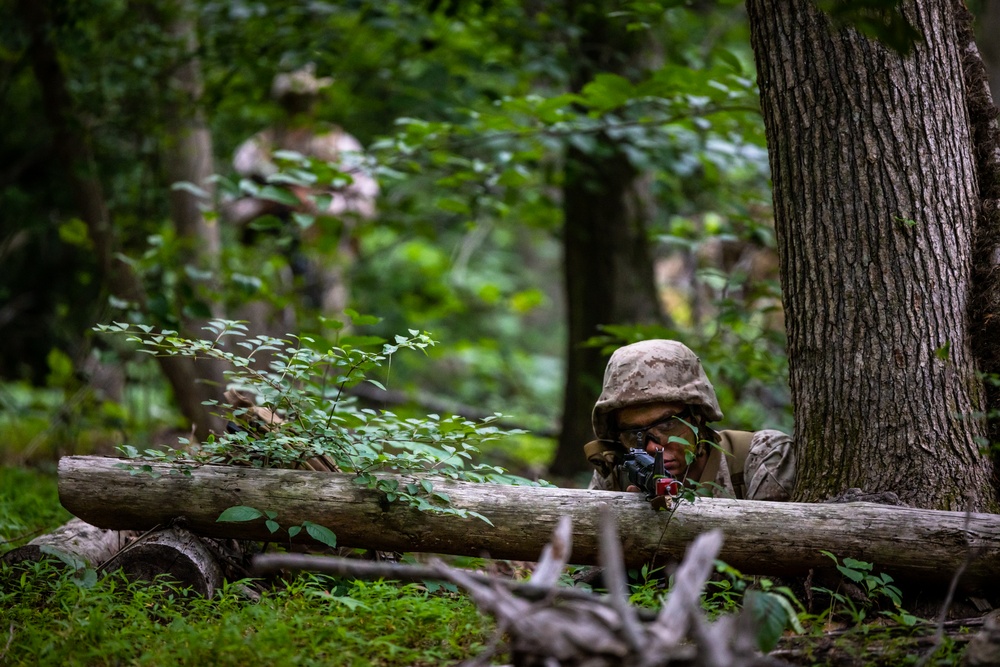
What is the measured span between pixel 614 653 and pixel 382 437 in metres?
1.85

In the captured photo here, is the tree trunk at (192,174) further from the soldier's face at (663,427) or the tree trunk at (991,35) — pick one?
the tree trunk at (991,35)

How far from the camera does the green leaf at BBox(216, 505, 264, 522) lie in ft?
10.5

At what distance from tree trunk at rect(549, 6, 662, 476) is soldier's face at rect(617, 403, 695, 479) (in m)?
3.07

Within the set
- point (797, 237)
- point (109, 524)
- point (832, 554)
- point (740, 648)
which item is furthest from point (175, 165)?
point (740, 648)

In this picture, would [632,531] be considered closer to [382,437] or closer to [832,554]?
[832,554]

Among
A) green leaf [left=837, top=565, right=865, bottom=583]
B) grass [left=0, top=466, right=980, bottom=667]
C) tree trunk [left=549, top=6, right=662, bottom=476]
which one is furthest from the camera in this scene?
tree trunk [left=549, top=6, right=662, bottom=476]

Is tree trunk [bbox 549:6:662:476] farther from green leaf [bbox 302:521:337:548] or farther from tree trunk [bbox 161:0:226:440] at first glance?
green leaf [bbox 302:521:337:548]

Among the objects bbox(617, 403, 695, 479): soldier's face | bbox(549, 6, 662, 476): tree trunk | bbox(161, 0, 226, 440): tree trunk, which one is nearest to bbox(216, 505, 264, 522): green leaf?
bbox(617, 403, 695, 479): soldier's face

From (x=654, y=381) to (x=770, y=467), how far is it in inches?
27.3

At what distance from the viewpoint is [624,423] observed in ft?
12.7

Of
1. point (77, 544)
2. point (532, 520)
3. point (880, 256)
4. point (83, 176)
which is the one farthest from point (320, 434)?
point (83, 176)

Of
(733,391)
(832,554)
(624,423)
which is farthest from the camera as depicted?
(733,391)

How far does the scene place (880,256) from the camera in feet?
10.8

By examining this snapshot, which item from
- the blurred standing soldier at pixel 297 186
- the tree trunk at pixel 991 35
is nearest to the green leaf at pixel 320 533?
the blurred standing soldier at pixel 297 186
